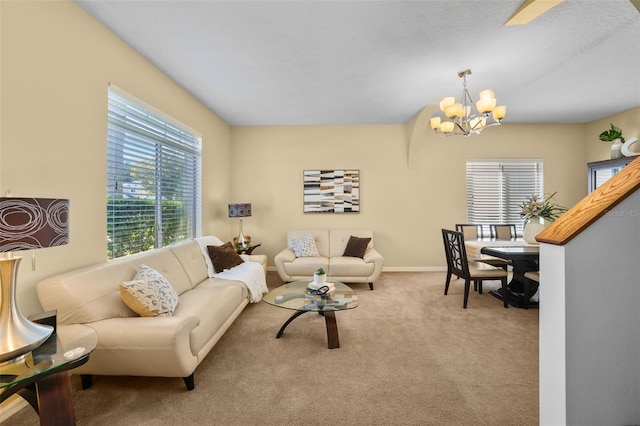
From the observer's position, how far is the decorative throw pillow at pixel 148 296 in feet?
6.72

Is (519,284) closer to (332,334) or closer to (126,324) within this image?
(332,334)

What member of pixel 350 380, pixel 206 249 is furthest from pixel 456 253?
pixel 206 249

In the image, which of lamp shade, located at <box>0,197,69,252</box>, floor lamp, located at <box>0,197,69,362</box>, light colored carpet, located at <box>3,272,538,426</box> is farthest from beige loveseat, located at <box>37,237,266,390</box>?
lamp shade, located at <box>0,197,69,252</box>

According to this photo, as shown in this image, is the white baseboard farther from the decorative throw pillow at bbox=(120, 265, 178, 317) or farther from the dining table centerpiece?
the decorative throw pillow at bbox=(120, 265, 178, 317)

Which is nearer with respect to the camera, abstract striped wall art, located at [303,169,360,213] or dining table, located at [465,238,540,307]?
dining table, located at [465,238,540,307]

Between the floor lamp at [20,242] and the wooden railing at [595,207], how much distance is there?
2.16 m

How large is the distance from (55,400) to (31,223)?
87 cm

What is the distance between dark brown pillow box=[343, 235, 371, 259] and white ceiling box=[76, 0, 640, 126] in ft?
6.81

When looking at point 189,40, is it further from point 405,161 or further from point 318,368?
point 405,161

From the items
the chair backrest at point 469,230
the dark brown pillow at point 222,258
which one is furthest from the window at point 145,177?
the chair backrest at point 469,230

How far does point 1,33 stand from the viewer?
1717 millimetres

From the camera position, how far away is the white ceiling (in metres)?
2.24

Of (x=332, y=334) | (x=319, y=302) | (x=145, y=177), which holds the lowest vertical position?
(x=332, y=334)

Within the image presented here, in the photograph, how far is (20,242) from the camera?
4.10 feet
